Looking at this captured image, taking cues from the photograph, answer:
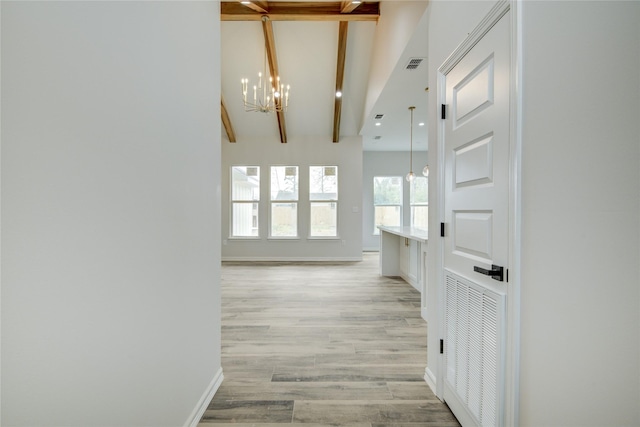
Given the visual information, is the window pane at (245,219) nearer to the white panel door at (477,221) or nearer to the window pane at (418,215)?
the window pane at (418,215)

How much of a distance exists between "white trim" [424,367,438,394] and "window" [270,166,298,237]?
541cm

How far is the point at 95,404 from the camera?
92 cm

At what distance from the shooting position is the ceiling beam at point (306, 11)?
424cm

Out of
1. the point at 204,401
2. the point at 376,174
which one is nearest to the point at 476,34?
the point at 204,401

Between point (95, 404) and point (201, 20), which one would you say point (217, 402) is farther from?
point (201, 20)

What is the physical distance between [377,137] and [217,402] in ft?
22.3

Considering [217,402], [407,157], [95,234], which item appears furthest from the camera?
[407,157]

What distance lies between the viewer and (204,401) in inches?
68.3

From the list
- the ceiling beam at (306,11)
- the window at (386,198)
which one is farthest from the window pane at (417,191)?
the ceiling beam at (306,11)

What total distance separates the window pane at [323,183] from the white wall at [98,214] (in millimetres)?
5642

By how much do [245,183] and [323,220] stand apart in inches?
87.2

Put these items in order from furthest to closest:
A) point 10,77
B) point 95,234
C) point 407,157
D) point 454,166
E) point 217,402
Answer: point 407,157 → point 217,402 → point 454,166 → point 95,234 → point 10,77

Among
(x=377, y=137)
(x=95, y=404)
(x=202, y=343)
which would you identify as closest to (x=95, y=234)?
(x=95, y=404)

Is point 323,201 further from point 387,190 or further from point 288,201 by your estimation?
point 387,190
